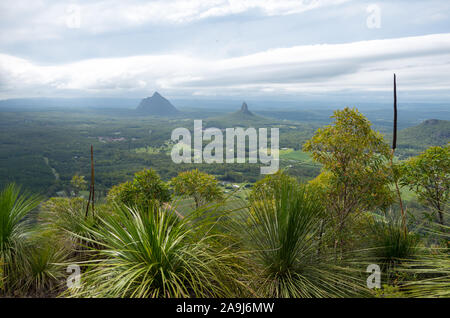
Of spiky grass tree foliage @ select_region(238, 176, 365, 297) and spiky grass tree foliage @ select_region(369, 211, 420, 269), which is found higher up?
spiky grass tree foliage @ select_region(238, 176, 365, 297)

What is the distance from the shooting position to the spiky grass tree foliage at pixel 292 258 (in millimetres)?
1996

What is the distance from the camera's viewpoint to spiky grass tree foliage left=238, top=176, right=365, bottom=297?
2.00m

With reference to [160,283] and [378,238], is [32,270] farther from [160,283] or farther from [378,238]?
[378,238]

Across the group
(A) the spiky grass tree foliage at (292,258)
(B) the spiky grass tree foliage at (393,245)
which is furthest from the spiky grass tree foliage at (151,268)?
(B) the spiky grass tree foliage at (393,245)

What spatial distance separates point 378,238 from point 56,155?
210 ft

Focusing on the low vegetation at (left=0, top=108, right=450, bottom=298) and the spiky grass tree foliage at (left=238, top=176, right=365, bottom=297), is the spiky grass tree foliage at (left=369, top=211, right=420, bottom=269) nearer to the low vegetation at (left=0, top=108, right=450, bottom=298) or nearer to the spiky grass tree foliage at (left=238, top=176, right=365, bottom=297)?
the low vegetation at (left=0, top=108, right=450, bottom=298)

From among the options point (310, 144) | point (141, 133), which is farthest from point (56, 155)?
point (310, 144)

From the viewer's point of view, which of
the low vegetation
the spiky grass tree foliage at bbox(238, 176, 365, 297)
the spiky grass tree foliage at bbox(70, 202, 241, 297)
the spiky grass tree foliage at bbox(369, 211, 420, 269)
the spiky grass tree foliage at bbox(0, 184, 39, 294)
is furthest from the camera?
the spiky grass tree foliage at bbox(0, 184, 39, 294)

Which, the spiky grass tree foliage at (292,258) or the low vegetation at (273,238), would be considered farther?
the spiky grass tree foliage at (292,258)

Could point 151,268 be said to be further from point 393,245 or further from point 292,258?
point 393,245

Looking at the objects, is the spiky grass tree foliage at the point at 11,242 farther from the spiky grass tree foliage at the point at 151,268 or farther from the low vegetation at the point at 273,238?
the spiky grass tree foliage at the point at 151,268

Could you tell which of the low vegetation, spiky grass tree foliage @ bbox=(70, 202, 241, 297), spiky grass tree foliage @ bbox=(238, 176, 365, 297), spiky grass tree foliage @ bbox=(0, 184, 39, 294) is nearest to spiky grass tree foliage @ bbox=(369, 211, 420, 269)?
the low vegetation

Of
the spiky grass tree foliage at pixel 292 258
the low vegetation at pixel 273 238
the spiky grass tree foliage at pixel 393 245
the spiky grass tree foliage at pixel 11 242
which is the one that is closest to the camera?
the low vegetation at pixel 273 238

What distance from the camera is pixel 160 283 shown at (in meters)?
1.63
